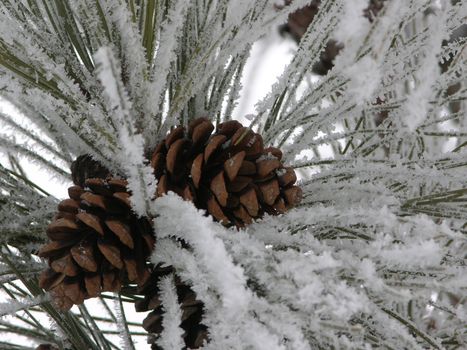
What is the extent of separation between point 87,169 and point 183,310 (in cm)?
22

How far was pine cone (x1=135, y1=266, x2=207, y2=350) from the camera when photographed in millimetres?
645

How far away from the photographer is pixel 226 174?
63 cm

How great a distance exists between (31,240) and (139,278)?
0.20m

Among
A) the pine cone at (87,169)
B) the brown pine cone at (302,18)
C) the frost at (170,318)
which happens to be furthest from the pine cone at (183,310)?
the brown pine cone at (302,18)

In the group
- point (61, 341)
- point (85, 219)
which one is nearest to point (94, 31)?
point (85, 219)

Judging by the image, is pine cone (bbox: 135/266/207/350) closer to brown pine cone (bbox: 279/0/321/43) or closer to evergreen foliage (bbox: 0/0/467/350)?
evergreen foliage (bbox: 0/0/467/350)

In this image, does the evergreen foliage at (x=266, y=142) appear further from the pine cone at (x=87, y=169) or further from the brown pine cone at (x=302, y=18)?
the brown pine cone at (x=302, y=18)

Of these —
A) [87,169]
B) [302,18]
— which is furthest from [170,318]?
[302,18]

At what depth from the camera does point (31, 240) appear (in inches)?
29.0

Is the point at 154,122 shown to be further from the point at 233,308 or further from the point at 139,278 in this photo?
the point at 233,308

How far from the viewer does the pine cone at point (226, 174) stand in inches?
24.5

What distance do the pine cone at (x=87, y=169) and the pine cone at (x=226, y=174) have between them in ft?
0.35

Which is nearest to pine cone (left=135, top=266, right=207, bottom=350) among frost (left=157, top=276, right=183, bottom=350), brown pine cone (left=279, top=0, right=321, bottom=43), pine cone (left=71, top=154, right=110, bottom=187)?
frost (left=157, top=276, right=183, bottom=350)

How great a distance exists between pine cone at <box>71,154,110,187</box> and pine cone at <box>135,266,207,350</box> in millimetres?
151
